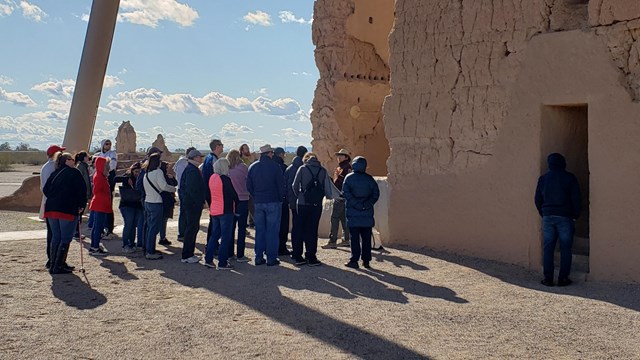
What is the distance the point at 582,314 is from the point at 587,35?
10.9 ft

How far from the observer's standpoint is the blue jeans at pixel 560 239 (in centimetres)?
664

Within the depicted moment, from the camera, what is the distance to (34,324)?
5.21 meters

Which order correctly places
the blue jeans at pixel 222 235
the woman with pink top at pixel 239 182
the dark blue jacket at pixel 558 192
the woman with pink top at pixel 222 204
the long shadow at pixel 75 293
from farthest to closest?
the woman with pink top at pixel 239 182, the blue jeans at pixel 222 235, the woman with pink top at pixel 222 204, the dark blue jacket at pixel 558 192, the long shadow at pixel 75 293

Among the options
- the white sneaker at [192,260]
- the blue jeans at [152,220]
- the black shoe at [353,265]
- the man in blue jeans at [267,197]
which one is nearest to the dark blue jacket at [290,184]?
the man in blue jeans at [267,197]

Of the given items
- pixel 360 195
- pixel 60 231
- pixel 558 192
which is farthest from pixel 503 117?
pixel 60 231

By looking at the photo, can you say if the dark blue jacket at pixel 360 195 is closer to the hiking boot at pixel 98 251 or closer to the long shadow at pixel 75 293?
the long shadow at pixel 75 293

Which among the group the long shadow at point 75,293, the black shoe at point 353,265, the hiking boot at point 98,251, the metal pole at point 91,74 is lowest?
the long shadow at point 75,293

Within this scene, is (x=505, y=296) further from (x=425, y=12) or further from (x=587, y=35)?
(x=425, y=12)

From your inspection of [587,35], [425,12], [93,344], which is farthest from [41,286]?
[587,35]

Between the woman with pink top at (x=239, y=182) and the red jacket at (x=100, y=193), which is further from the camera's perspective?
the red jacket at (x=100, y=193)

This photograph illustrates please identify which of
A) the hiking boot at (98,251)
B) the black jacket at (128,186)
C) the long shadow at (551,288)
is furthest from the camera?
the hiking boot at (98,251)

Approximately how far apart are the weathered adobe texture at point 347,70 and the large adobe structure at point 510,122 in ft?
12.9

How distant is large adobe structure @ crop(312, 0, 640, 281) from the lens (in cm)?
658

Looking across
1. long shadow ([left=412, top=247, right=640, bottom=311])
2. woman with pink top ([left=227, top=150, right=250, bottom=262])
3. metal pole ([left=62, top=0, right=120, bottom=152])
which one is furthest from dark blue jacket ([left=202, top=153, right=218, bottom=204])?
metal pole ([left=62, top=0, right=120, bottom=152])
